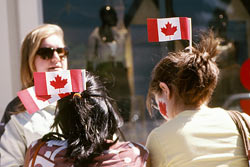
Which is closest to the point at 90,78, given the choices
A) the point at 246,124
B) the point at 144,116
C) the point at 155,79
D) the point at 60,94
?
the point at 60,94

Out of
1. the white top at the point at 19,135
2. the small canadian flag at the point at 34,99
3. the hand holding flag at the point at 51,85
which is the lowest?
the white top at the point at 19,135

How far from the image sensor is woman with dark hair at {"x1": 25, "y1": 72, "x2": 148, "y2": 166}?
1661mm

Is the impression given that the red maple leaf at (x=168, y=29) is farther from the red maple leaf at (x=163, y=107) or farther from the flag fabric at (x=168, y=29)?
the red maple leaf at (x=163, y=107)

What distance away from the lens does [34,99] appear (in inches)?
→ 71.6

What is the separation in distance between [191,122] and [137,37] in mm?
2682

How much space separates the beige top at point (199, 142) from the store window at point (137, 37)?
7.51 feet

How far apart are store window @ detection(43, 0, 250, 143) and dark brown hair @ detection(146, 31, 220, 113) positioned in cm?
219

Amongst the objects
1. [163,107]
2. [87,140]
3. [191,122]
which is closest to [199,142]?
[191,122]

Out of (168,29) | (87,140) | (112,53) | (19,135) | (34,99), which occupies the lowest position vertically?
(19,135)

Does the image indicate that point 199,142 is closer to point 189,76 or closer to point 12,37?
point 189,76

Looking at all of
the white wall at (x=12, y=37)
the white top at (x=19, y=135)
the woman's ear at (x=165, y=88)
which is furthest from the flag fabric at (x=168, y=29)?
the white wall at (x=12, y=37)

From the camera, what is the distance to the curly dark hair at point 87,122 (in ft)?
5.47

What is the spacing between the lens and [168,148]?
1808mm

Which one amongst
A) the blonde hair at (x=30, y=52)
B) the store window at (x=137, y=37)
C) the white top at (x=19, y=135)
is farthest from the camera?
the store window at (x=137, y=37)
